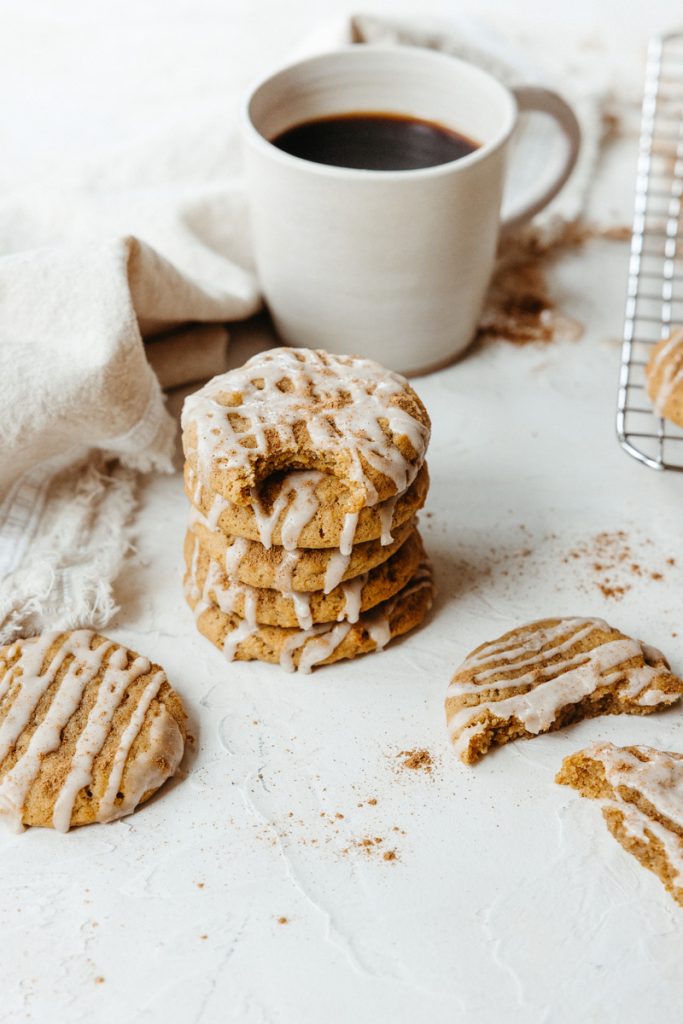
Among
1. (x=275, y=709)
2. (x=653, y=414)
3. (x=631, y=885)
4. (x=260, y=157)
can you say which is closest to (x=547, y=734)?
(x=631, y=885)

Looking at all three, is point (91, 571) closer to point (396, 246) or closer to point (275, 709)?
point (275, 709)

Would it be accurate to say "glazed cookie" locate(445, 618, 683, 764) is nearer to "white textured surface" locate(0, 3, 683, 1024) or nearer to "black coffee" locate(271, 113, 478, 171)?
"white textured surface" locate(0, 3, 683, 1024)

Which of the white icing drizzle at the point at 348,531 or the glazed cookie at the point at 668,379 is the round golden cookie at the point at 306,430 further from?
the glazed cookie at the point at 668,379

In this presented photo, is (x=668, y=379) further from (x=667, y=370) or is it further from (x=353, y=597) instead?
(x=353, y=597)

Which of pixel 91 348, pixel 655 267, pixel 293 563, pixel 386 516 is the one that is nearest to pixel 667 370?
pixel 655 267

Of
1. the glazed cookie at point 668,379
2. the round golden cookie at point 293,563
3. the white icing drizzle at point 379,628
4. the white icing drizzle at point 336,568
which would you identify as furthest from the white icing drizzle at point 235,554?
the glazed cookie at point 668,379

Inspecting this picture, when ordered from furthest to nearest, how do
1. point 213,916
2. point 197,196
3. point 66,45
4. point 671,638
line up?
point 66,45, point 197,196, point 671,638, point 213,916
